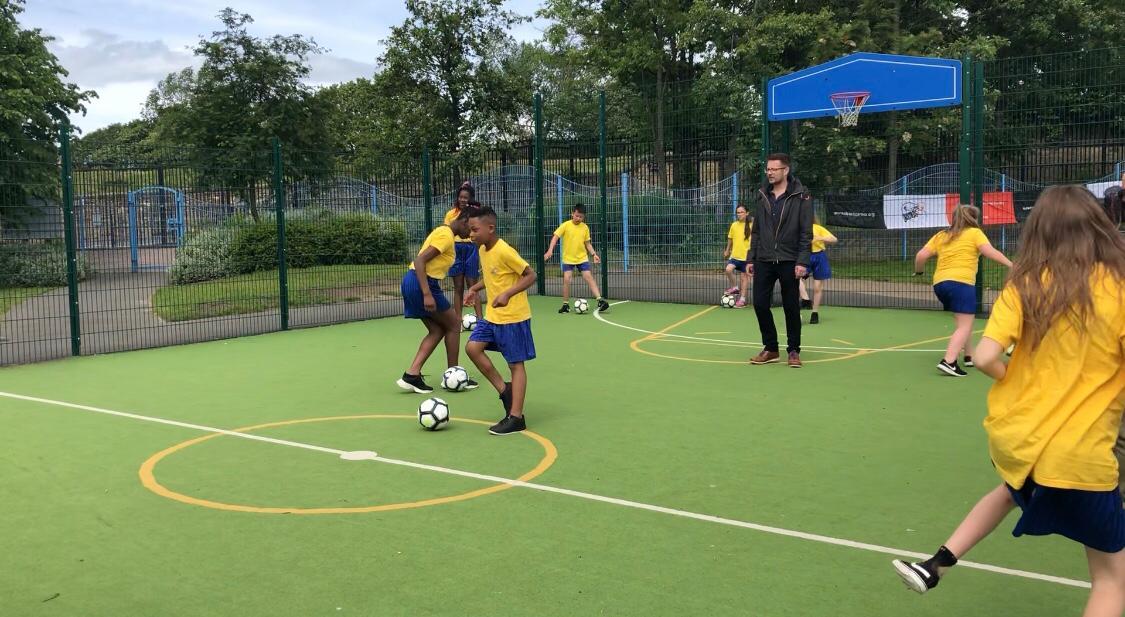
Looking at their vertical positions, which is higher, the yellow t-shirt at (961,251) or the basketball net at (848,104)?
the basketball net at (848,104)

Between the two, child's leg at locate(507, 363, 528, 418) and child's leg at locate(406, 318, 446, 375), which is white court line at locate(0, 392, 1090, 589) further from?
child's leg at locate(406, 318, 446, 375)

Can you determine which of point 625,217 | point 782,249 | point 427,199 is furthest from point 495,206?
point 782,249

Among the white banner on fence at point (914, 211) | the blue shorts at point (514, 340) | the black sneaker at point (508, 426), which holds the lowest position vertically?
the black sneaker at point (508, 426)

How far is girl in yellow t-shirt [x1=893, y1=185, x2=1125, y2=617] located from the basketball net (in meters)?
12.4

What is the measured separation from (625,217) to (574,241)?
9.87 ft

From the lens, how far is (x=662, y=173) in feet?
59.0

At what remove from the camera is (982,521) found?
12.4 ft

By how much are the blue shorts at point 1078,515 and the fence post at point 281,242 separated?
41.2ft

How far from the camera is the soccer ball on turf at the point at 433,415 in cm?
752

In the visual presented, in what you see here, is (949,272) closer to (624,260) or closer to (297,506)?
(297,506)

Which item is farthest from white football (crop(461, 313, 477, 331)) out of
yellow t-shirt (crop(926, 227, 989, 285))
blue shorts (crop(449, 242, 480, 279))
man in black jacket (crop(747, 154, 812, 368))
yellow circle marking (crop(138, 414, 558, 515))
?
yellow t-shirt (crop(926, 227, 989, 285))

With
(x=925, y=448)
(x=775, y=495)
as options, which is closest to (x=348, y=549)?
(x=775, y=495)

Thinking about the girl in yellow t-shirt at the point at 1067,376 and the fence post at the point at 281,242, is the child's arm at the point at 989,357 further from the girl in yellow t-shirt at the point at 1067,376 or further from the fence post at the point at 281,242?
the fence post at the point at 281,242

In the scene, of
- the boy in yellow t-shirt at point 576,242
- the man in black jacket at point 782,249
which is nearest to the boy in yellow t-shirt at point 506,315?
the man in black jacket at point 782,249
